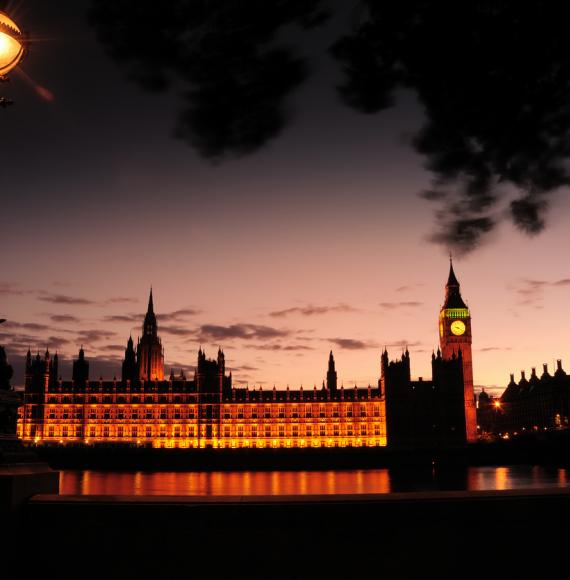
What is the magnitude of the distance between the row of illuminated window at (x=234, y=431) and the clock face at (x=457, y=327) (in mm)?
29312

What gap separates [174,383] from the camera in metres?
101

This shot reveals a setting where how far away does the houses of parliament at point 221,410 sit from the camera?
315ft

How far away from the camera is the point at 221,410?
97938 mm

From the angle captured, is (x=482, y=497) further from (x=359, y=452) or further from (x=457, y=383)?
(x=457, y=383)

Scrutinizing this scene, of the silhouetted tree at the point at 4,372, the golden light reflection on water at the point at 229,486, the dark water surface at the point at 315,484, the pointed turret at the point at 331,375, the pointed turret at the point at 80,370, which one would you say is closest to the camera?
the silhouetted tree at the point at 4,372

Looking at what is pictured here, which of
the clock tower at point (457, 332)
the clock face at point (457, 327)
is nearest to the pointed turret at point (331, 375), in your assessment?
the clock tower at point (457, 332)

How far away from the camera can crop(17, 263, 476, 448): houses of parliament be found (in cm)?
9594

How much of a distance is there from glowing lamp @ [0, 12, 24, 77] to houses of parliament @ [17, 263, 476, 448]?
93607 millimetres

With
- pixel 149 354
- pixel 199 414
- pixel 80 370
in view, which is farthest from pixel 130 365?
pixel 199 414

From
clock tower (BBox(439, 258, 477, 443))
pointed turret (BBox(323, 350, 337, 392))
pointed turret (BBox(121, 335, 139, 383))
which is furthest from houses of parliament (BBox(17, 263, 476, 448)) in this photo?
clock tower (BBox(439, 258, 477, 443))

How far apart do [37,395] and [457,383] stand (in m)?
61.1

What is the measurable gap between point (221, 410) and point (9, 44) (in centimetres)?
9624

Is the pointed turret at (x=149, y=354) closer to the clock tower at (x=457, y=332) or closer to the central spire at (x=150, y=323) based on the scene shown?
the central spire at (x=150, y=323)

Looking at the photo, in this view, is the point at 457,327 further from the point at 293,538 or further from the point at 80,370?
the point at 293,538
